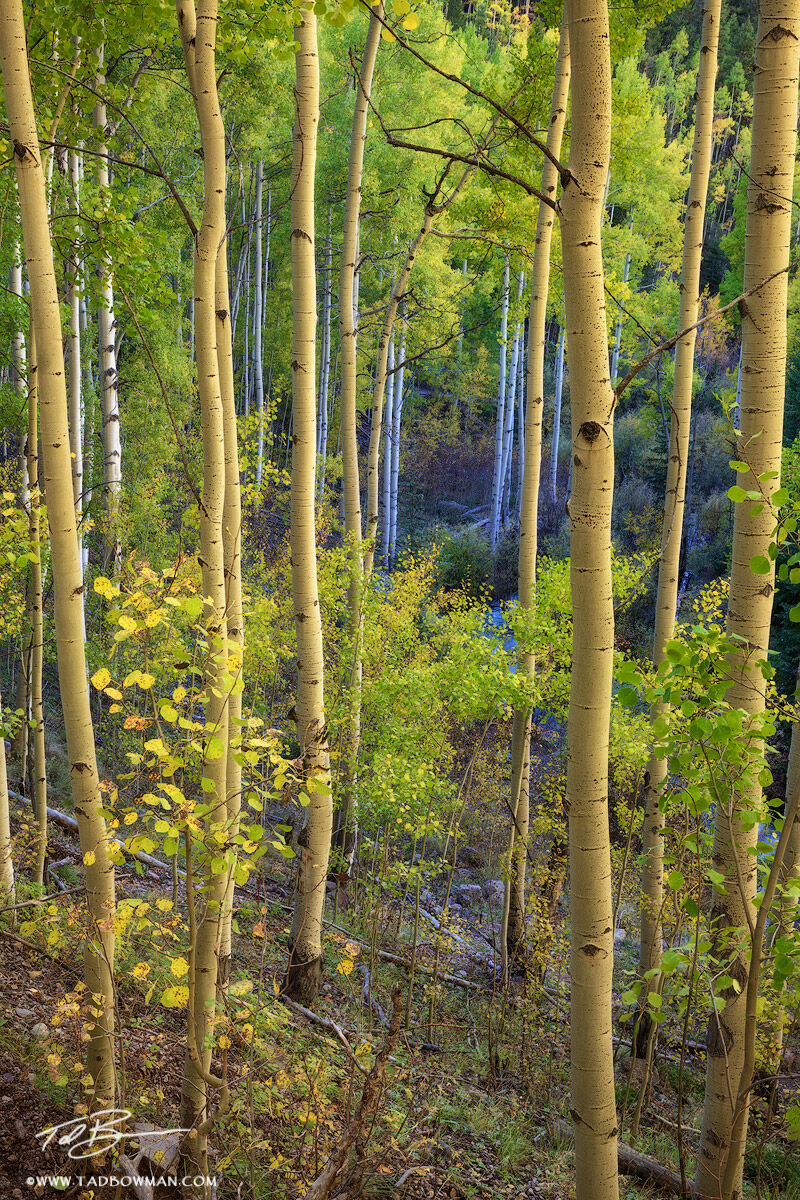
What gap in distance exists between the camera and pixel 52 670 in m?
12.2

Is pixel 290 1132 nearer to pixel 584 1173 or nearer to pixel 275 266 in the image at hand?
pixel 584 1173

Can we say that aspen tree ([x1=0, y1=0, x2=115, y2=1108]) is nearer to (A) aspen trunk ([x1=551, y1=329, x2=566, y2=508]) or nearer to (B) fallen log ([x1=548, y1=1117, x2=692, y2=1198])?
(B) fallen log ([x1=548, y1=1117, x2=692, y2=1198])

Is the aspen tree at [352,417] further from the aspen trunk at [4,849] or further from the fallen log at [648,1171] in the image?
the fallen log at [648,1171]

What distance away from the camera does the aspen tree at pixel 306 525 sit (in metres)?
3.88

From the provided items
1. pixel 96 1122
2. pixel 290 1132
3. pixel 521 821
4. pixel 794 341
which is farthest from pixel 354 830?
pixel 794 341

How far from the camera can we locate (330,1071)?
3670 mm

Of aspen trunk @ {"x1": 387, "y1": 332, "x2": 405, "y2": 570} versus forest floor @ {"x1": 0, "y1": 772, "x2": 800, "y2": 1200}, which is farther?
aspen trunk @ {"x1": 387, "y1": 332, "x2": 405, "y2": 570}

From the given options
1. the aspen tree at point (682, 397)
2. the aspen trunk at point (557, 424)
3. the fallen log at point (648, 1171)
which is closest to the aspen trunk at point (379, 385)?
the aspen tree at point (682, 397)

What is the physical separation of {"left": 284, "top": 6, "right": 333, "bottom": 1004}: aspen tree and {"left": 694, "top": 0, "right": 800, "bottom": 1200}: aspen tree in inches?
82.4

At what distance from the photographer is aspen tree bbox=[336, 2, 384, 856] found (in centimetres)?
635

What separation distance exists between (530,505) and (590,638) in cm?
513

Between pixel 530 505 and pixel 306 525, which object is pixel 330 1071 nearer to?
pixel 306 525

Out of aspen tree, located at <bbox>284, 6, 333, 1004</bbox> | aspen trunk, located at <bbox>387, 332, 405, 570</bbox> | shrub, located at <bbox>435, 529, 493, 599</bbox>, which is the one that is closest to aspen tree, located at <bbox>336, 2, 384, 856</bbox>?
aspen tree, located at <bbox>284, 6, 333, 1004</bbox>
